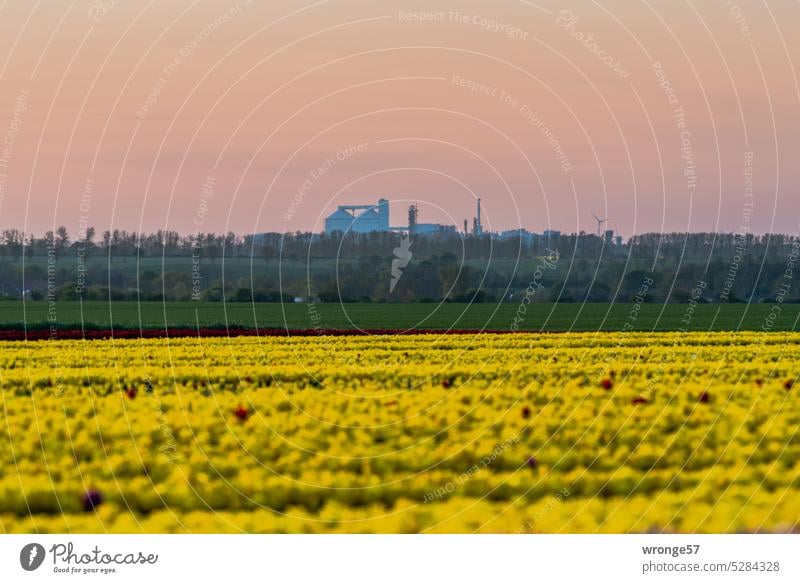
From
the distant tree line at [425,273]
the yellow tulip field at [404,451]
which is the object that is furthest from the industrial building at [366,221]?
the yellow tulip field at [404,451]

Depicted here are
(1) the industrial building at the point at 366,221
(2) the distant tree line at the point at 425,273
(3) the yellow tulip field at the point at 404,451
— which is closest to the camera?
(3) the yellow tulip field at the point at 404,451

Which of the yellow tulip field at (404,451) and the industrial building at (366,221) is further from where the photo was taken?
the industrial building at (366,221)

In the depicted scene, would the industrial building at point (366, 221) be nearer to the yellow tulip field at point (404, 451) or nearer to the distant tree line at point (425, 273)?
the distant tree line at point (425, 273)

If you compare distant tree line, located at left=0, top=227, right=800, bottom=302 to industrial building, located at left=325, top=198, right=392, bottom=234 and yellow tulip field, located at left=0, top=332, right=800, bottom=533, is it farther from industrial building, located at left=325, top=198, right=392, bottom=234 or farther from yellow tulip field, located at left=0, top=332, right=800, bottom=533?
yellow tulip field, located at left=0, top=332, right=800, bottom=533

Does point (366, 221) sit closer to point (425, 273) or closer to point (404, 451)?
point (425, 273)

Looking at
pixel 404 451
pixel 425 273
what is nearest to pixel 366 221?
pixel 425 273

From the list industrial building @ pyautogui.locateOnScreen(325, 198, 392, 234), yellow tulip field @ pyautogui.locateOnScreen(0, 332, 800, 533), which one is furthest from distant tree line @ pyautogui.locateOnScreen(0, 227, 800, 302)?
yellow tulip field @ pyautogui.locateOnScreen(0, 332, 800, 533)

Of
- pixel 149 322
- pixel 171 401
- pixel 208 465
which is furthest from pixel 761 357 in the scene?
pixel 149 322

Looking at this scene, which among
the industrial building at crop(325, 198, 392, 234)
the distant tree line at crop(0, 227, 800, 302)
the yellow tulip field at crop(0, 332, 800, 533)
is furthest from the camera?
the distant tree line at crop(0, 227, 800, 302)
